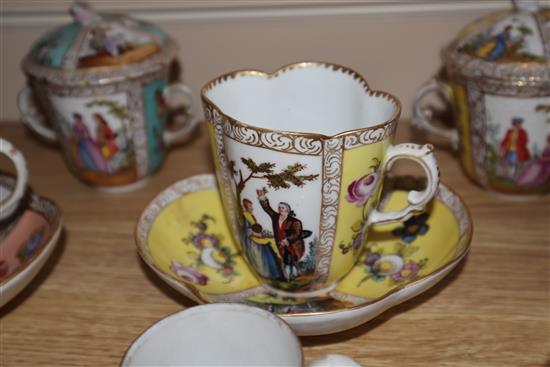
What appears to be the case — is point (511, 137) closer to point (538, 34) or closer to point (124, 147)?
point (538, 34)

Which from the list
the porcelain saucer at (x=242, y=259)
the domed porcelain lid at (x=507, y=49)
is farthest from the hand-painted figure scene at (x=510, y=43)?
the porcelain saucer at (x=242, y=259)

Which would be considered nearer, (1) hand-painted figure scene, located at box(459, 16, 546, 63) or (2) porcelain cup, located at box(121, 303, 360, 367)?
(2) porcelain cup, located at box(121, 303, 360, 367)

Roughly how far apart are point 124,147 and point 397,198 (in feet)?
1.17

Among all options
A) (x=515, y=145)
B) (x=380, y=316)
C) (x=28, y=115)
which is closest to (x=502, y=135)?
(x=515, y=145)

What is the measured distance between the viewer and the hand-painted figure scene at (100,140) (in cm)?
73

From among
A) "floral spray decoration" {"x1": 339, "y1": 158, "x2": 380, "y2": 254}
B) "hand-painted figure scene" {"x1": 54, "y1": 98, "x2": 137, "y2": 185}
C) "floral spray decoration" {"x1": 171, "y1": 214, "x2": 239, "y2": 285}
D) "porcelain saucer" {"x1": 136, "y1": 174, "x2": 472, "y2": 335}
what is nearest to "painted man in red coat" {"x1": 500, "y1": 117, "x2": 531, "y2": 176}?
"porcelain saucer" {"x1": 136, "y1": 174, "x2": 472, "y2": 335}

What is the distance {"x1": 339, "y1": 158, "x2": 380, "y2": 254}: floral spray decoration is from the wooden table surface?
0.25ft

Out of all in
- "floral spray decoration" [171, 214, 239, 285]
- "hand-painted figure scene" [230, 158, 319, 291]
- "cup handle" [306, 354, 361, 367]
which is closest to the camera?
"cup handle" [306, 354, 361, 367]

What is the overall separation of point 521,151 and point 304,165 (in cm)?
33

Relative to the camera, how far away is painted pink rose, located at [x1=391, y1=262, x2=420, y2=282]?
23.1 inches

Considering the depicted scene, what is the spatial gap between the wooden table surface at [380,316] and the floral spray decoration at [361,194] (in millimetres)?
77

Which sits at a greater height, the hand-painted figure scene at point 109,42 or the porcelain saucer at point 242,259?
the hand-painted figure scene at point 109,42

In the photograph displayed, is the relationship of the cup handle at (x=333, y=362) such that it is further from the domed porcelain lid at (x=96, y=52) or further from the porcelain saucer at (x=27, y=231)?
the domed porcelain lid at (x=96, y=52)

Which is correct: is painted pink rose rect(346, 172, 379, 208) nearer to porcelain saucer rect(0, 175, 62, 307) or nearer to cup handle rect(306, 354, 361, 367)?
cup handle rect(306, 354, 361, 367)
